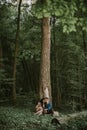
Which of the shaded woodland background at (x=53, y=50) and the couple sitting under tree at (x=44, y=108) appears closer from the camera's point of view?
the couple sitting under tree at (x=44, y=108)

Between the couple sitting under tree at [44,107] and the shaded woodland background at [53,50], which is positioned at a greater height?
the shaded woodland background at [53,50]

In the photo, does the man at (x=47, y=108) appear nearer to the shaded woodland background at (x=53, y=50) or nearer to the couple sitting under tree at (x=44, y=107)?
the couple sitting under tree at (x=44, y=107)

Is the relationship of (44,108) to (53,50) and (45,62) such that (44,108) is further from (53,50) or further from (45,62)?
(53,50)

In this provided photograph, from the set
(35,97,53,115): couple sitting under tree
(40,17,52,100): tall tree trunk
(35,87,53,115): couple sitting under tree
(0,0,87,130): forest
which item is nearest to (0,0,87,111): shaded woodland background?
(0,0,87,130): forest

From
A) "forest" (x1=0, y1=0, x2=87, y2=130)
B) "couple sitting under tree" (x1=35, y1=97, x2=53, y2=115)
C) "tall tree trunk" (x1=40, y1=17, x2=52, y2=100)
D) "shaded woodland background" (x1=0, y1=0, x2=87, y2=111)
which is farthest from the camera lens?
"shaded woodland background" (x1=0, y1=0, x2=87, y2=111)

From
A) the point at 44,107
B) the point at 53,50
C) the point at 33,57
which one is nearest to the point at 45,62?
the point at 44,107

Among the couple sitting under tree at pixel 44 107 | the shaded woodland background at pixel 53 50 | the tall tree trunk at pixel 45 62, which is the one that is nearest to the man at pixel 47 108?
the couple sitting under tree at pixel 44 107

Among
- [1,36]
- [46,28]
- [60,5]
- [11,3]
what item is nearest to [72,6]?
[60,5]

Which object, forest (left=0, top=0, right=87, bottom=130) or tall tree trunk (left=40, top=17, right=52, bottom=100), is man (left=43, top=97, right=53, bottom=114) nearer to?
tall tree trunk (left=40, top=17, right=52, bottom=100)

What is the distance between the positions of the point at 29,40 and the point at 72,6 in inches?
778

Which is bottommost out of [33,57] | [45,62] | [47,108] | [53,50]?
[47,108]

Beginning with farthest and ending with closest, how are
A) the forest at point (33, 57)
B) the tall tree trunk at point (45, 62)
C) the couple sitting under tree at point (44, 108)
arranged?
1. the forest at point (33, 57)
2. the tall tree trunk at point (45, 62)
3. the couple sitting under tree at point (44, 108)

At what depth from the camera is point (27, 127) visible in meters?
10.6

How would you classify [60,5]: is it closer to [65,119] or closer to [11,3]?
[65,119]
